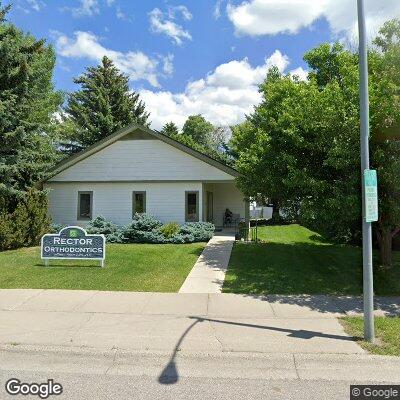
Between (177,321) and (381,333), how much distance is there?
3.51 metres

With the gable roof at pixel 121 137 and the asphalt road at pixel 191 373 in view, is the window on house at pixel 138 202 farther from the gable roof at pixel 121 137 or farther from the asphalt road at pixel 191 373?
the asphalt road at pixel 191 373

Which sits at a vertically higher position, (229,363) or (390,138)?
(390,138)

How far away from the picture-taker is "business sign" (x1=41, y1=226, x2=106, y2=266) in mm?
11977

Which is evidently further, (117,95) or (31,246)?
(117,95)

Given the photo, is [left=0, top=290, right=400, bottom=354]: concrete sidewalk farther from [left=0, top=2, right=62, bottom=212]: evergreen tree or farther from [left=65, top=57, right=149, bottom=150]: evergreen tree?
[left=65, top=57, right=149, bottom=150]: evergreen tree

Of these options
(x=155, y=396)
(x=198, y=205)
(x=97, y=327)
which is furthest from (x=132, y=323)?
(x=198, y=205)

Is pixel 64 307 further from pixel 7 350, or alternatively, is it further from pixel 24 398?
pixel 24 398

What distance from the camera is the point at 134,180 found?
20406 millimetres

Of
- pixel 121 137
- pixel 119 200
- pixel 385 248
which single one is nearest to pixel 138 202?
pixel 119 200

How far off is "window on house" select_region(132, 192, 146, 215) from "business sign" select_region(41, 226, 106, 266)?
852cm

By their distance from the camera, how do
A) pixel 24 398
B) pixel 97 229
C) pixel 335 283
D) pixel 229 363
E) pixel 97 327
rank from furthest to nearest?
pixel 97 229 → pixel 335 283 → pixel 97 327 → pixel 229 363 → pixel 24 398

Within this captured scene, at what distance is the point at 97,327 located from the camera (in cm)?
673

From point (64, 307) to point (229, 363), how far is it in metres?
4.13

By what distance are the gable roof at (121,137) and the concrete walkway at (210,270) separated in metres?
4.46
